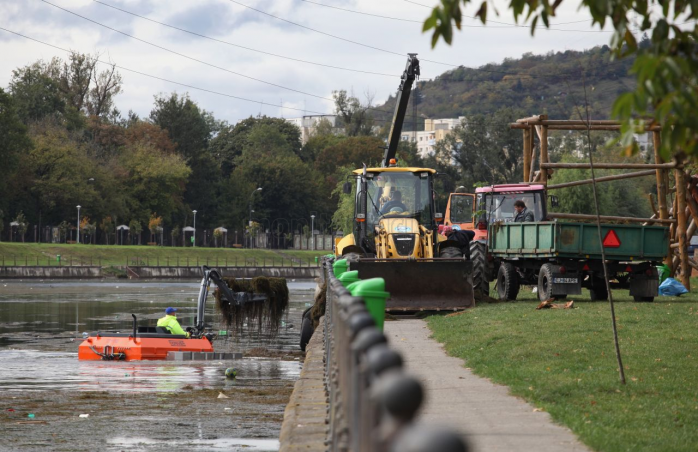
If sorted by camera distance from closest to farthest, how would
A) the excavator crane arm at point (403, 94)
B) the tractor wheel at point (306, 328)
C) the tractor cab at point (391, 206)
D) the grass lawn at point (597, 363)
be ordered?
the grass lawn at point (597, 363), the tractor cab at point (391, 206), the tractor wheel at point (306, 328), the excavator crane arm at point (403, 94)

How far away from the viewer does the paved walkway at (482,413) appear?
26.9 ft

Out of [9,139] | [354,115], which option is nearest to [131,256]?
[9,139]

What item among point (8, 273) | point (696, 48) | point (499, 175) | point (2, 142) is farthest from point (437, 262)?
point (499, 175)

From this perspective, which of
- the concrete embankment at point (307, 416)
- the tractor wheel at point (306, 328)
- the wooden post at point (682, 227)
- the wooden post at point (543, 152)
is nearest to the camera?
the concrete embankment at point (307, 416)

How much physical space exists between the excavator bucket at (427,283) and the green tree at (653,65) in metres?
16.1

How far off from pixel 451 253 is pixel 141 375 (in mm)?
7694

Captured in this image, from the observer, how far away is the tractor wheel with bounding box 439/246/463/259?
80.0ft

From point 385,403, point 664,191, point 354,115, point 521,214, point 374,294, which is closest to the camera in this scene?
point 385,403

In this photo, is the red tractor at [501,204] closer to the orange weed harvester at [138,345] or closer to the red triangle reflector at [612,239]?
the red triangle reflector at [612,239]

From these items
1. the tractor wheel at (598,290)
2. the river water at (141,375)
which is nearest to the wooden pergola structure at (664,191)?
the tractor wheel at (598,290)

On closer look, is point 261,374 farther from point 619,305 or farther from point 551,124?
point 551,124

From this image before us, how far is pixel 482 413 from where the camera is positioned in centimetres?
973

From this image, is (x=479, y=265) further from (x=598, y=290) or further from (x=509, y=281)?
(x=598, y=290)

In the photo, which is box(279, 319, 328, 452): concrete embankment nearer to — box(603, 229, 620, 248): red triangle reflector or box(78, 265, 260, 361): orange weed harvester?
box(603, 229, 620, 248): red triangle reflector
